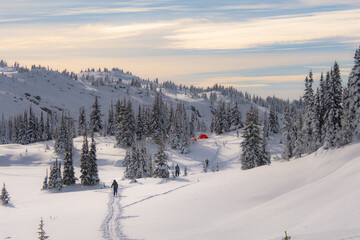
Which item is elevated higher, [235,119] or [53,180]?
[235,119]

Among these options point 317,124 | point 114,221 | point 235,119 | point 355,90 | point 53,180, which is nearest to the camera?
point 114,221

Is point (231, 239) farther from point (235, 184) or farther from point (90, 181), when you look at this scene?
point (90, 181)

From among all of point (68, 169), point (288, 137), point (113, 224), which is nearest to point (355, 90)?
point (113, 224)

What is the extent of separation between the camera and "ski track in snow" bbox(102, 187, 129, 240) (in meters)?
14.9

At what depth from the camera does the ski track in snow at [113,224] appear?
1495 centimetres

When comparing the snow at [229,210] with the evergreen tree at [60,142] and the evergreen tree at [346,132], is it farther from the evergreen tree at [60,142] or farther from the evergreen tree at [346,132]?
the evergreen tree at [60,142]

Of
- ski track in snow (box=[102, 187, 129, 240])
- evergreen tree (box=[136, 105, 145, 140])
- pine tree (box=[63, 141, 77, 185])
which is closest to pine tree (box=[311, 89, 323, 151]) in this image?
ski track in snow (box=[102, 187, 129, 240])

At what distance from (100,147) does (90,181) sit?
96.9 ft

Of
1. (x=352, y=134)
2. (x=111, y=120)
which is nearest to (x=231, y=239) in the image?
(x=352, y=134)

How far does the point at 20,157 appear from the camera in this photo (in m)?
59.8

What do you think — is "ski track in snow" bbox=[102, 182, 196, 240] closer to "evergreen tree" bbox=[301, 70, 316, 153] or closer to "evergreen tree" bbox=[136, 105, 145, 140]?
"evergreen tree" bbox=[301, 70, 316, 153]

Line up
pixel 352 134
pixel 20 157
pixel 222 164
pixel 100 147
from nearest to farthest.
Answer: pixel 352 134 < pixel 20 157 < pixel 222 164 < pixel 100 147

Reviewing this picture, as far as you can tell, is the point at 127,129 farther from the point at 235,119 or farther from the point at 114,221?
the point at 114,221

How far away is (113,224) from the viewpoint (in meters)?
17.1
